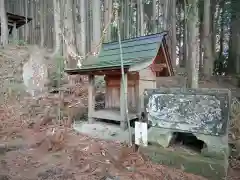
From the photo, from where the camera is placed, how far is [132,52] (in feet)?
19.0

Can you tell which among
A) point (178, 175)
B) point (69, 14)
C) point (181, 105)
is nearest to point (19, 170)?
point (178, 175)

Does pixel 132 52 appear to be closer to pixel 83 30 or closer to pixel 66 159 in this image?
pixel 66 159

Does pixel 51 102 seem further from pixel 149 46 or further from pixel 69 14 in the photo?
pixel 69 14

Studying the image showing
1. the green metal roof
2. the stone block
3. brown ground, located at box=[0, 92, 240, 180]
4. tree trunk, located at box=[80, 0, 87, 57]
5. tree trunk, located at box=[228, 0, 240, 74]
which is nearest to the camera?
brown ground, located at box=[0, 92, 240, 180]

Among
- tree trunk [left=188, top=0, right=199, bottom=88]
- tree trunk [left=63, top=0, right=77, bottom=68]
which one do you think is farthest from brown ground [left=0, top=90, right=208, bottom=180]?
tree trunk [left=63, top=0, right=77, bottom=68]

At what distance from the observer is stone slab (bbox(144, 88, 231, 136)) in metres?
3.50

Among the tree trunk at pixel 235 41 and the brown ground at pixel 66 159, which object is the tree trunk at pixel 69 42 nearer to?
the brown ground at pixel 66 159

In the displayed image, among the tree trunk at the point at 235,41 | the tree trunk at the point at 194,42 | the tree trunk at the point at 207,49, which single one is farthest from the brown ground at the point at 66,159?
the tree trunk at the point at 235,41

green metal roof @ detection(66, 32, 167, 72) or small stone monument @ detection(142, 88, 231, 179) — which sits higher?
green metal roof @ detection(66, 32, 167, 72)

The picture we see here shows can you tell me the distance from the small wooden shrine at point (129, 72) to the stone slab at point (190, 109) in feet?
3.66

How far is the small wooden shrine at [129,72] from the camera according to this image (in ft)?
17.2

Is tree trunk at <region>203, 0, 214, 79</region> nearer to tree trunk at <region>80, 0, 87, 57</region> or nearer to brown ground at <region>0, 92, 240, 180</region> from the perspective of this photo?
tree trunk at <region>80, 0, 87, 57</region>

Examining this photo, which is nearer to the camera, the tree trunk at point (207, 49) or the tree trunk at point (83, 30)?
the tree trunk at point (83, 30)

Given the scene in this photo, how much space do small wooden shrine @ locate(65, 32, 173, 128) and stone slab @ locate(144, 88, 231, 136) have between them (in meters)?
1.11
